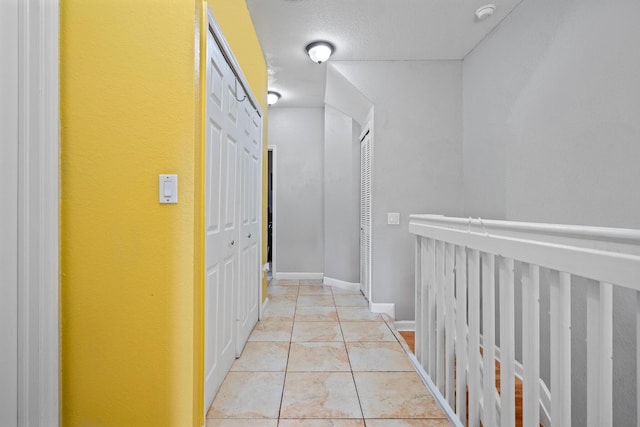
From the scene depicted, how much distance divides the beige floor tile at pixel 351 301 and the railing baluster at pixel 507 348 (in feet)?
8.16

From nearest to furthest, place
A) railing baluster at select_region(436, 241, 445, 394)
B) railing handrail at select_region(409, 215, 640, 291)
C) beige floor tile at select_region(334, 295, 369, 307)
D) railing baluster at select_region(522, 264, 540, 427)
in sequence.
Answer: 1. railing handrail at select_region(409, 215, 640, 291)
2. railing baluster at select_region(522, 264, 540, 427)
3. railing baluster at select_region(436, 241, 445, 394)
4. beige floor tile at select_region(334, 295, 369, 307)

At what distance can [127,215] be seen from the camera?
1.34 meters

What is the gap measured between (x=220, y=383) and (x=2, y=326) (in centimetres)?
111

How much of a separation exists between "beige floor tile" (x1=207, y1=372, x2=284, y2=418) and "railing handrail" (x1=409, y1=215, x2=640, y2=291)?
4.32 ft

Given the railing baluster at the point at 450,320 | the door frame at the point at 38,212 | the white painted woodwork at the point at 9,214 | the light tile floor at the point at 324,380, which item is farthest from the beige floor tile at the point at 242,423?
the railing baluster at the point at 450,320

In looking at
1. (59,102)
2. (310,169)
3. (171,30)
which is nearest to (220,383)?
(59,102)

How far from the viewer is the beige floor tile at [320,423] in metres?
1.60

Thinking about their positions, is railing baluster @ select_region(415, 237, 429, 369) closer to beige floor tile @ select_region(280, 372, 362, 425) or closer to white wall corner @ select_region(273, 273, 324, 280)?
beige floor tile @ select_region(280, 372, 362, 425)

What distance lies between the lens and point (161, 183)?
1339mm

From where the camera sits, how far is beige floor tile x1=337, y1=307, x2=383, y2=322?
319 centimetres

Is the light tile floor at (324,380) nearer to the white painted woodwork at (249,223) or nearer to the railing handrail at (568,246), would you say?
the white painted woodwork at (249,223)

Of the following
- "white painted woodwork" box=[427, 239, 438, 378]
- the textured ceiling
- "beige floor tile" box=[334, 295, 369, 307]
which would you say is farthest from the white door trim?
"beige floor tile" box=[334, 295, 369, 307]

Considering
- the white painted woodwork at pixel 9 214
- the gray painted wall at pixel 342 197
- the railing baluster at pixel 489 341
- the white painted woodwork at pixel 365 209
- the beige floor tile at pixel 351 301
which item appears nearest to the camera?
the white painted woodwork at pixel 9 214

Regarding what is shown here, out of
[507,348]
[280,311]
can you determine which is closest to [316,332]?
[280,311]
